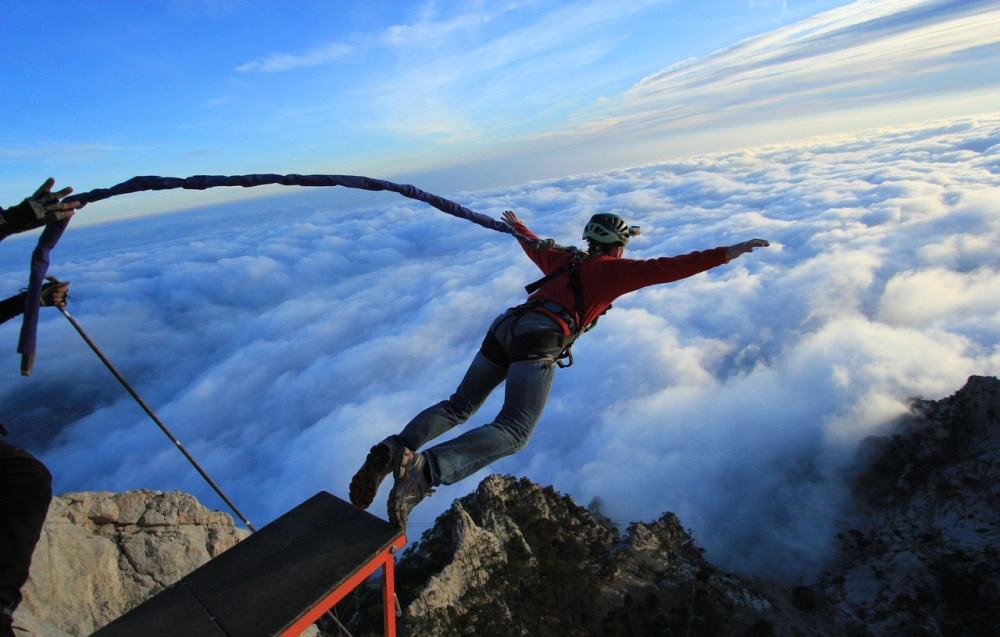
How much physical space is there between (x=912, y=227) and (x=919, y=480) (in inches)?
4861

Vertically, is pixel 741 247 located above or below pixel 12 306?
below

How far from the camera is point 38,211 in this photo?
2.67m

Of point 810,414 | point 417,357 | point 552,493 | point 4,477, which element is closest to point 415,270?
point 417,357

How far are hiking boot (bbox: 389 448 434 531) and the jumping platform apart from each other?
104 millimetres

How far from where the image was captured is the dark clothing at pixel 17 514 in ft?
8.34

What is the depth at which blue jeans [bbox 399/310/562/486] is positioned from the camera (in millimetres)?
3508

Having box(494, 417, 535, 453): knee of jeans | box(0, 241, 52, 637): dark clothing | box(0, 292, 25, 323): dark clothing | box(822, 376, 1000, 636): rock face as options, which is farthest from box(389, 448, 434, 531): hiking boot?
box(822, 376, 1000, 636): rock face

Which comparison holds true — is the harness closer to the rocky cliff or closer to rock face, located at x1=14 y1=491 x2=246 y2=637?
the rocky cliff

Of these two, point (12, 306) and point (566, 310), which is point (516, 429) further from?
point (12, 306)

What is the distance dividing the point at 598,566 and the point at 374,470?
30.3 metres

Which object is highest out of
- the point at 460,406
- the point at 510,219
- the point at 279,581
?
the point at 510,219

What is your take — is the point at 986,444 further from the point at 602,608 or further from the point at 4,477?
the point at 4,477

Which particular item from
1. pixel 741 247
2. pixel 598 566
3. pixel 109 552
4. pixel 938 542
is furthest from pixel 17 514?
pixel 938 542

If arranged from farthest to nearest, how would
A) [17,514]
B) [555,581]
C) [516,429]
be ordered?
1. [555,581]
2. [516,429]
3. [17,514]
